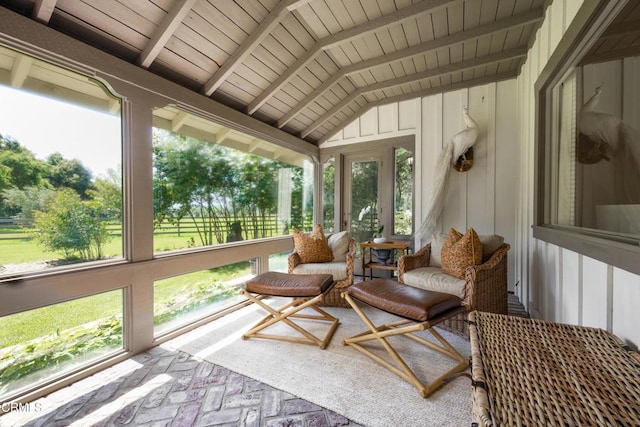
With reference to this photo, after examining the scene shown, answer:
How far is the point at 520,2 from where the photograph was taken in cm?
228

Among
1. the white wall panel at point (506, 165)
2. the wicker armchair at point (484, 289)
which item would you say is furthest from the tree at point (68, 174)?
the white wall panel at point (506, 165)

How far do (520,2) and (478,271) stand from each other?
2392mm

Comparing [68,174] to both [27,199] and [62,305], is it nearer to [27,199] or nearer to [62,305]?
[27,199]

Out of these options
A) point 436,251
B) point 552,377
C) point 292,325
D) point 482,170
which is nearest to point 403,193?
point 482,170

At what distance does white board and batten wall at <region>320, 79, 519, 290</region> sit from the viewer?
3.49 meters

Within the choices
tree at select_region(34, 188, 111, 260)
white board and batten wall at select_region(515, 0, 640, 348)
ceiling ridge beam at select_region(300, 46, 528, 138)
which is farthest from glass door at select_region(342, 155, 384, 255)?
tree at select_region(34, 188, 111, 260)

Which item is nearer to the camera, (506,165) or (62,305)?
(62,305)

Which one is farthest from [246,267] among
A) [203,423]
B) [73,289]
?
[203,423]

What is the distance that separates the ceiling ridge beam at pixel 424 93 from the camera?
3450 millimetres

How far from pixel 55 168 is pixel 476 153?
14.7ft

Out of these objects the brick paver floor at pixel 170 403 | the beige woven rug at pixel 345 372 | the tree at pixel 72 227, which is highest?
the tree at pixel 72 227

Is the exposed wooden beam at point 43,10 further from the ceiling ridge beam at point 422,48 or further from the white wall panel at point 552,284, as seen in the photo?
the white wall panel at point 552,284

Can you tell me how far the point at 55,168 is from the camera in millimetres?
1791

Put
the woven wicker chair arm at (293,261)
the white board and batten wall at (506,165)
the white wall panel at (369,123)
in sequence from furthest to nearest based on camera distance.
→ the white wall panel at (369,123) → the woven wicker chair arm at (293,261) → the white board and batten wall at (506,165)
